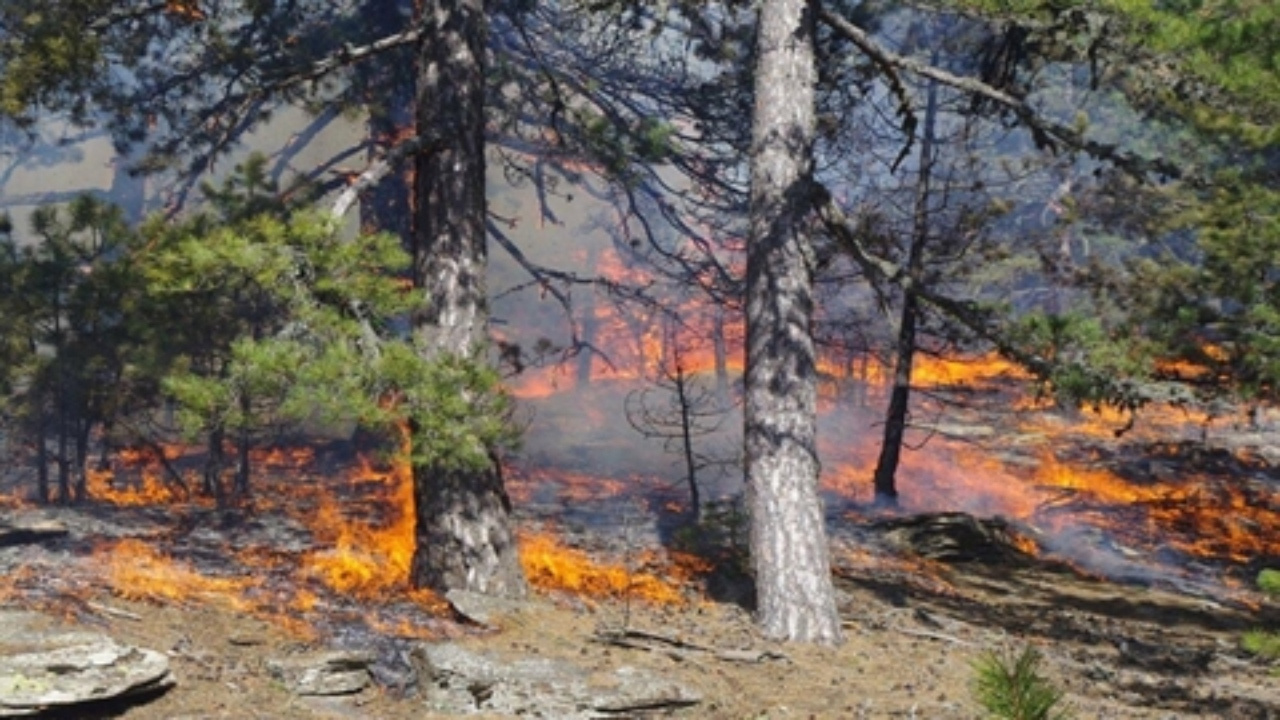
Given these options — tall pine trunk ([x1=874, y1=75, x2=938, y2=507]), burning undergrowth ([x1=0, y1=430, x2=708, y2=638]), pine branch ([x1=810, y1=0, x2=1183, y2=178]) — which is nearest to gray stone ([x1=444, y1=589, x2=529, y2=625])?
burning undergrowth ([x1=0, y1=430, x2=708, y2=638])

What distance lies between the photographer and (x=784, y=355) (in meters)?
9.72

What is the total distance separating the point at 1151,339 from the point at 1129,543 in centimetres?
542

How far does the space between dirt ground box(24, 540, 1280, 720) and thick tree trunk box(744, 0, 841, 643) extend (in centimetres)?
52

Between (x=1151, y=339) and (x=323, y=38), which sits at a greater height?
(x=323, y=38)

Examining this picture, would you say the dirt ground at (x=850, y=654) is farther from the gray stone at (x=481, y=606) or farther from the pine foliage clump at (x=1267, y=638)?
the pine foliage clump at (x=1267, y=638)

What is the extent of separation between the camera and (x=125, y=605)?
26.4 ft

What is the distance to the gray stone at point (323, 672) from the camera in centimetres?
718

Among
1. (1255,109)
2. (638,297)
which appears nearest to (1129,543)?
(638,297)

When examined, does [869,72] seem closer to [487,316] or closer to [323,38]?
[487,316]

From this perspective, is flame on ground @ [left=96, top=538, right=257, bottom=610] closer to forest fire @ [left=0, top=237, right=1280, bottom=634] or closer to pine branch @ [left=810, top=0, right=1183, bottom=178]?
forest fire @ [left=0, top=237, right=1280, bottom=634]

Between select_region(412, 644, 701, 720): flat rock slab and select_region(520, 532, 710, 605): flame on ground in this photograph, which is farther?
select_region(520, 532, 710, 605): flame on ground

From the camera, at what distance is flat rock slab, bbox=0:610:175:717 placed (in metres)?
6.05

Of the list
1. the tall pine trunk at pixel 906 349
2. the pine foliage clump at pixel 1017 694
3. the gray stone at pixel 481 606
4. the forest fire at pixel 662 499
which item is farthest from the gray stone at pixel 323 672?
the tall pine trunk at pixel 906 349

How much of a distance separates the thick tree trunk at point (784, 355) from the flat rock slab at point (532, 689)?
86.0 inches
